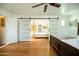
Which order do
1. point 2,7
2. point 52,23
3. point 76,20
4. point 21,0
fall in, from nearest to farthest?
1. point 21,0
2. point 2,7
3. point 76,20
4. point 52,23

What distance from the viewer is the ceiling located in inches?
37.9

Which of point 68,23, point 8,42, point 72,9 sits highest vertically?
point 72,9

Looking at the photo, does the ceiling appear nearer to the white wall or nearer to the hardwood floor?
the white wall

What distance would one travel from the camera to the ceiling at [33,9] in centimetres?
96

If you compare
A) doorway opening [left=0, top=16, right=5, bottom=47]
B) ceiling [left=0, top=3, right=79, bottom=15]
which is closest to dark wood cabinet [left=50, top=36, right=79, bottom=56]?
ceiling [left=0, top=3, right=79, bottom=15]

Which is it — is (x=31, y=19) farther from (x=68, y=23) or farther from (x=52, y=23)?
(x=68, y=23)

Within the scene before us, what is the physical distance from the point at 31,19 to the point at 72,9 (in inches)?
15.2

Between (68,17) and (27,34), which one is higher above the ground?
(68,17)

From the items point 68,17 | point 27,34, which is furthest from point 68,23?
point 27,34

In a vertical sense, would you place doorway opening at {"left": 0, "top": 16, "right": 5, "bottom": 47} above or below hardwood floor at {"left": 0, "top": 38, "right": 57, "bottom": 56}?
above

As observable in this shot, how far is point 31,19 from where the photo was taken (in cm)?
118

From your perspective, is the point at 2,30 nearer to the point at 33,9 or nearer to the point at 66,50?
the point at 33,9

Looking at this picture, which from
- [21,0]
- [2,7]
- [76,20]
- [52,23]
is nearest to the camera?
[21,0]

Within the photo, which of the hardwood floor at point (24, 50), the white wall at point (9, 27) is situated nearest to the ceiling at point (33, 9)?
the white wall at point (9, 27)
